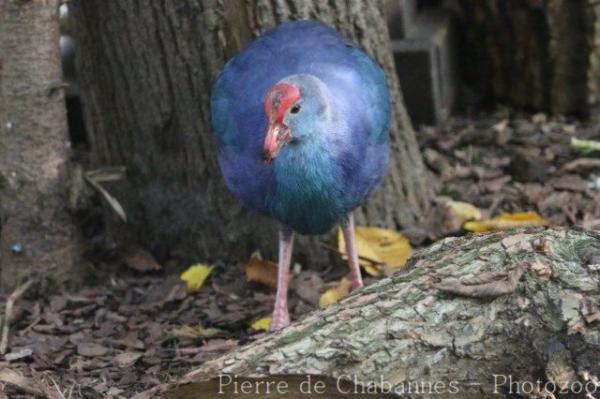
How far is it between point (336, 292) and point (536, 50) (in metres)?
2.23

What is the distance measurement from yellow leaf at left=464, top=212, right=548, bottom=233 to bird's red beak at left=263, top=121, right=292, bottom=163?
1.32m

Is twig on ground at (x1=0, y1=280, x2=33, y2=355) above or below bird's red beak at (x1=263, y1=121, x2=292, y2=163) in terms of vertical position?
below

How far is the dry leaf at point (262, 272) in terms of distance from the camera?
14.8 ft

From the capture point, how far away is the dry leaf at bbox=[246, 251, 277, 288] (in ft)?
14.8

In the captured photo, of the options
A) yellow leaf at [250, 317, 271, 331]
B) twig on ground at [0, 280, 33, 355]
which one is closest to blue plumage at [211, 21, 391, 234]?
yellow leaf at [250, 317, 271, 331]

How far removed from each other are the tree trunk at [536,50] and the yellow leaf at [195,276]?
2.29m

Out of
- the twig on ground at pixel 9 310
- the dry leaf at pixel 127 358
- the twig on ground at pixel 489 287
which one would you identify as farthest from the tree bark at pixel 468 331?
the twig on ground at pixel 9 310

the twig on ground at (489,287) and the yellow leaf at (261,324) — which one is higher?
the twig on ground at (489,287)

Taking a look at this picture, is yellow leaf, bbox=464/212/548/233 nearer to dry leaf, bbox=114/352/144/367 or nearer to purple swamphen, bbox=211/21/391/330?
purple swamphen, bbox=211/21/391/330

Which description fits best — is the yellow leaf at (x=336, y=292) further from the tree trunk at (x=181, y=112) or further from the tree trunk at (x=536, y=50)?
the tree trunk at (x=536, y=50)

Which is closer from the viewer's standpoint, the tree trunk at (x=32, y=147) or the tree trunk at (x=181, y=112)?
the tree trunk at (x=32, y=147)

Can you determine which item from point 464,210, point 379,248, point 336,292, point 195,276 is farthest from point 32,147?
point 464,210

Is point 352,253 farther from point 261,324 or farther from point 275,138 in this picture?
point 275,138

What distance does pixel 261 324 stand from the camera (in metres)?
4.12
